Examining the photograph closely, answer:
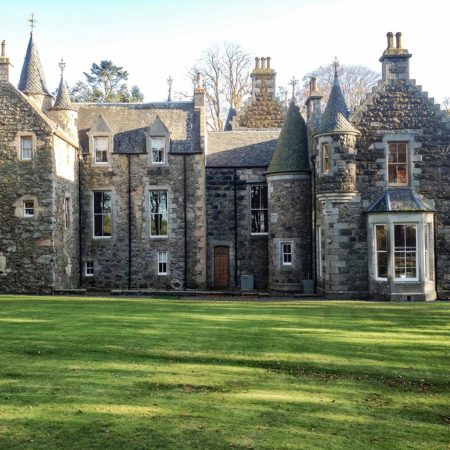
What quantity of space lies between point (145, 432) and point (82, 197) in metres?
24.7

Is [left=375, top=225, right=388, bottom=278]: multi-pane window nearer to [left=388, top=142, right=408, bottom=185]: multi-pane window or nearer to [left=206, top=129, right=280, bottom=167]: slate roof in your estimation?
[left=388, top=142, right=408, bottom=185]: multi-pane window

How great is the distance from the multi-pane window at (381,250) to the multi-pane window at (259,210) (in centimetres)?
760

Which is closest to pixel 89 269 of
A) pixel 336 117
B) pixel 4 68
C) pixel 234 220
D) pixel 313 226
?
pixel 234 220

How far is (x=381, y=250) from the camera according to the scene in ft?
81.8

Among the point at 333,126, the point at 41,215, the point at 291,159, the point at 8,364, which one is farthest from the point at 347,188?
the point at 8,364

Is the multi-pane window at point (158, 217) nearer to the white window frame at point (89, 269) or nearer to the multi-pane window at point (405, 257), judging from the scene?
the white window frame at point (89, 269)

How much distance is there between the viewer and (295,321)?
16.0 m

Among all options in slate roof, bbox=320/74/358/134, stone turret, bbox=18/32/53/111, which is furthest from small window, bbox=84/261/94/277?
slate roof, bbox=320/74/358/134

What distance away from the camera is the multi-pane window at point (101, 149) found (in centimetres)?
3078

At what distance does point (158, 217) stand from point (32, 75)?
911 centimetres

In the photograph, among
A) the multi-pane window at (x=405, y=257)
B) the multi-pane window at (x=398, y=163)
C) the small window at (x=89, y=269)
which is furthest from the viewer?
the small window at (x=89, y=269)

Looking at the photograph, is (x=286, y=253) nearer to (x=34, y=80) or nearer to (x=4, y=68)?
(x=34, y=80)

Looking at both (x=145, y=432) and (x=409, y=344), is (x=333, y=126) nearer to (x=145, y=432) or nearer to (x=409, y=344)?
(x=409, y=344)

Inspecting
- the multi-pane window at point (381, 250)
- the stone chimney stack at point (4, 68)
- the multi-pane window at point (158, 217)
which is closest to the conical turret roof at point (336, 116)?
the multi-pane window at point (381, 250)
